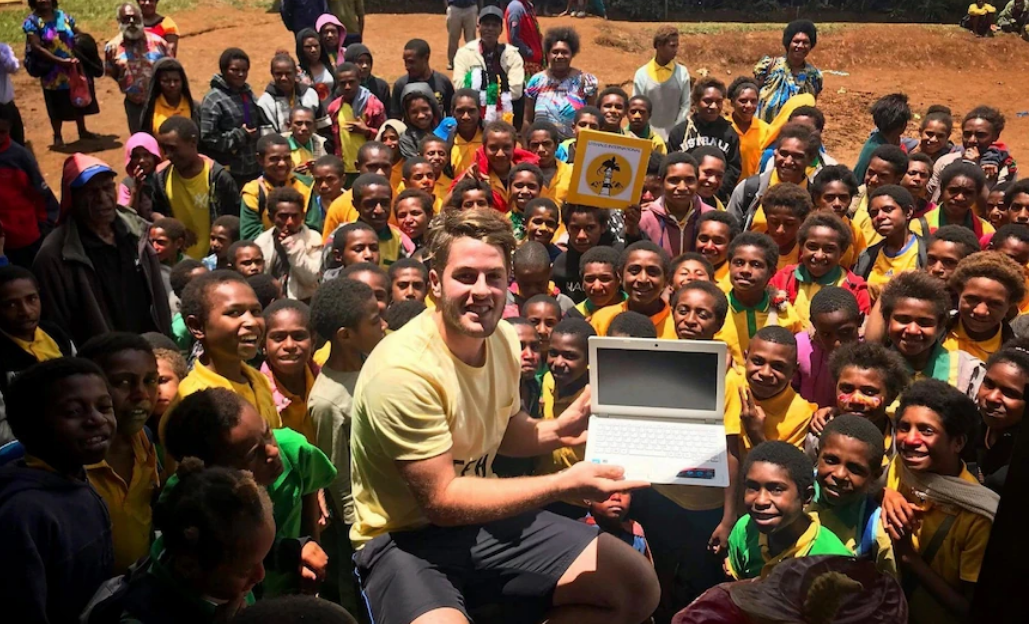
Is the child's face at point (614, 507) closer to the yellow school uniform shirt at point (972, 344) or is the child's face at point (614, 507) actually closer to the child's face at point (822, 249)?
the yellow school uniform shirt at point (972, 344)

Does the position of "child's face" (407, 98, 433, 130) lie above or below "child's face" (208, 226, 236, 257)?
above

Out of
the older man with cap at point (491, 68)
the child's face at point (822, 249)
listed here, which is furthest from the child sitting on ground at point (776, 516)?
the older man with cap at point (491, 68)

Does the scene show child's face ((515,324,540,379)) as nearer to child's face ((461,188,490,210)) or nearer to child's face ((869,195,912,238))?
child's face ((461,188,490,210))

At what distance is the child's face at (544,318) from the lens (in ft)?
14.6

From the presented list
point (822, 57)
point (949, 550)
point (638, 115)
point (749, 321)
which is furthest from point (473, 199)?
point (822, 57)

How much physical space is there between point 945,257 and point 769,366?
5.31ft

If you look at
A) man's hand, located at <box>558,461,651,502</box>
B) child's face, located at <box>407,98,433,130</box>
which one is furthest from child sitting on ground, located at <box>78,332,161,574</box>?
child's face, located at <box>407,98,433,130</box>

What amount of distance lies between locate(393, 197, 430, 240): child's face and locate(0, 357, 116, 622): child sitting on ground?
315 centimetres

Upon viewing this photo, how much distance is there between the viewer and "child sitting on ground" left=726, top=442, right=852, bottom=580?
315 cm

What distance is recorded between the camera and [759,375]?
12.8 feet

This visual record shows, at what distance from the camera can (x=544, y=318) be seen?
177 inches

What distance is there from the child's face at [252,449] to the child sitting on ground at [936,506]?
6.82 ft

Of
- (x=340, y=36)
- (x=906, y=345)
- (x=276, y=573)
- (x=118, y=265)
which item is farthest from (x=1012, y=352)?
(x=340, y=36)

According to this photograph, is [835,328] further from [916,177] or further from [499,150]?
[499,150]
